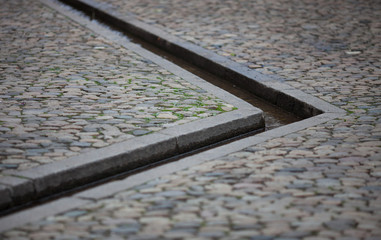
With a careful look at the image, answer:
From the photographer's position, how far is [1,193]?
3914 millimetres

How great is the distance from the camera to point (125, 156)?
182 inches

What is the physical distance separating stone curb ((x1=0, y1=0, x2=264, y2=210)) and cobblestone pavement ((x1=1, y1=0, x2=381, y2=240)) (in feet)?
1.51

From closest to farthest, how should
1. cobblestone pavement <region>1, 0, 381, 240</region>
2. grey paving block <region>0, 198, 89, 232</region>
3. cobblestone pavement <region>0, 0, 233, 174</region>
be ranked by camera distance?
cobblestone pavement <region>1, 0, 381, 240</region>, grey paving block <region>0, 198, 89, 232</region>, cobblestone pavement <region>0, 0, 233, 174</region>

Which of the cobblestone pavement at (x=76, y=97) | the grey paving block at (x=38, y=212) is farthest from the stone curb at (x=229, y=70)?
the grey paving block at (x=38, y=212)

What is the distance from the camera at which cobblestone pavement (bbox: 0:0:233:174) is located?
4.82 metres

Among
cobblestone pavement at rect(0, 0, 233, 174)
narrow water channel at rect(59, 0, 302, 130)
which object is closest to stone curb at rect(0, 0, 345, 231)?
narrow water channel at rect(59, 0, 302, 130)

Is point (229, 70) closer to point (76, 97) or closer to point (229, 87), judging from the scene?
point (229, 87)

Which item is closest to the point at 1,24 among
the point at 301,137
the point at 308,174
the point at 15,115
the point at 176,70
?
the point at 176,70

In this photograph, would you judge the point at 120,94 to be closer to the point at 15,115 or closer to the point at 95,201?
the point at 15,115

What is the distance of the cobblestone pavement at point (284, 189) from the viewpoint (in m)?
3.52

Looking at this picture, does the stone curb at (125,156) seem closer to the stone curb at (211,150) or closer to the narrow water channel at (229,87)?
the stone curb at (211,150)

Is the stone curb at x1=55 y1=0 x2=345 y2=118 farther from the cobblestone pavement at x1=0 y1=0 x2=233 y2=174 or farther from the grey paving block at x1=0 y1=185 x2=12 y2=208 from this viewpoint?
the grey paving block at x1=0 y1=185 x2=12 y2=208

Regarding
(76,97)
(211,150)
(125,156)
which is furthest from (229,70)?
(125,156)

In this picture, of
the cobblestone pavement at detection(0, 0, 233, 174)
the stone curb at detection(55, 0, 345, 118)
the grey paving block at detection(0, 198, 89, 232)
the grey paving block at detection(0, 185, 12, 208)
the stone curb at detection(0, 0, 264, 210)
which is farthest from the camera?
the stone curb at detection(55, 0, 345, 118)
